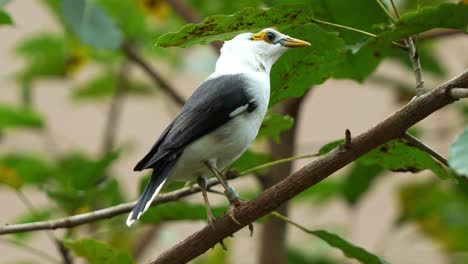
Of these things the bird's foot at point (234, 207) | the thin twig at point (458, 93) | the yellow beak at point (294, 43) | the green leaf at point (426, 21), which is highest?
the green leaf at point (426, 21)

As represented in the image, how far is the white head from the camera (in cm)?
191

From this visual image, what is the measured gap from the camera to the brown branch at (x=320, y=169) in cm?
122

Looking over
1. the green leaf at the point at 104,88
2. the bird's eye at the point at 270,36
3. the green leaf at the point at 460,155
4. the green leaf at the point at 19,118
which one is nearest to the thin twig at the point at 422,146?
the green leaf at the point at 460,155

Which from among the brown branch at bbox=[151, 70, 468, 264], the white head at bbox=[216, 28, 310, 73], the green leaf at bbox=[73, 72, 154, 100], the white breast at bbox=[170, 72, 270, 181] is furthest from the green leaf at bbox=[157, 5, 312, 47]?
the green leaf at bbox=[73, 72, 154, 100]

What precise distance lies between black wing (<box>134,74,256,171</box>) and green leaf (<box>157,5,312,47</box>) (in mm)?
332

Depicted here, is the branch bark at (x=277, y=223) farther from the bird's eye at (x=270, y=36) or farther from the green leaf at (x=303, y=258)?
the green leaf at (x=303, y=258)

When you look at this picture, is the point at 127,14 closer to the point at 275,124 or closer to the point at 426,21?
the point at 275,124

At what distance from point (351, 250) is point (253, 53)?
55 cm

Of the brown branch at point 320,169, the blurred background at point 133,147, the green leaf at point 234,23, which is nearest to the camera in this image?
the brown branch at point 320,169

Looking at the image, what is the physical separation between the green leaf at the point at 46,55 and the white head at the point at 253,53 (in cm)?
102

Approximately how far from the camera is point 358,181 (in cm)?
269

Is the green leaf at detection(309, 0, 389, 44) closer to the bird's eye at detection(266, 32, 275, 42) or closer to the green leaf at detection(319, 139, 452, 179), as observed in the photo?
the bird's eye at detection(266, 32, 275, 42)

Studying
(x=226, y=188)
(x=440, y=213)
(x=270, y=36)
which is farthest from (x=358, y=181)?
(x=226, y=188)

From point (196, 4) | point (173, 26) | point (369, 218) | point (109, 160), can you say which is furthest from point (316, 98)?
point (109, 160)
